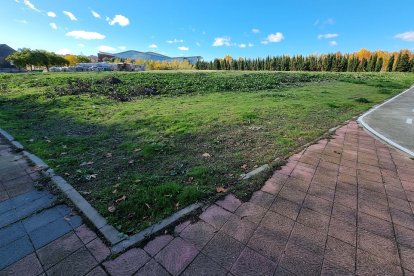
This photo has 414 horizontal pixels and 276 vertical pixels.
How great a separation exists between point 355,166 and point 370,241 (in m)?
2.20

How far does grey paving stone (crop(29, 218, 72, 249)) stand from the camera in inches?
97.4

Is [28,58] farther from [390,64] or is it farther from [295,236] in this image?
[390,64]

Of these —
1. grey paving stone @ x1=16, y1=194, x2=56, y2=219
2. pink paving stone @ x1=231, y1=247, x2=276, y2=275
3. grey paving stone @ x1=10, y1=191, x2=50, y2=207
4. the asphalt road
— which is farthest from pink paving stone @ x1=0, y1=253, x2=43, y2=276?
the asphalt road

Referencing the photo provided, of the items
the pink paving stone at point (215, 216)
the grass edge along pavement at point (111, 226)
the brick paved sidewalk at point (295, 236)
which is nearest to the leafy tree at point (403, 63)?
the brick paved sidewalk at point (295, 236)

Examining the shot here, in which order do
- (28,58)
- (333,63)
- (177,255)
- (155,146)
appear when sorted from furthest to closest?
(333,63) < (28,58) < (155,146) < (177,255)

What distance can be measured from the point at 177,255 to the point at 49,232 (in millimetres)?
1652

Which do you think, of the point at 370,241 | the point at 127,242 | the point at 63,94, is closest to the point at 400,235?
the point at 370,241

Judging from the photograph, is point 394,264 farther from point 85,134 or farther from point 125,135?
point 85,134

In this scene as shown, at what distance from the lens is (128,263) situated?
7.06 feet

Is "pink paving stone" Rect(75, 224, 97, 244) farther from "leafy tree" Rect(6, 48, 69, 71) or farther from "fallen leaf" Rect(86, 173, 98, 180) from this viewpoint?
"leafy tree" Rect(6, 48, 69, 71)

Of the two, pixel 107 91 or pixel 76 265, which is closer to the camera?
pixel 76 265

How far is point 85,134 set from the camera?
Answer: 660 cm

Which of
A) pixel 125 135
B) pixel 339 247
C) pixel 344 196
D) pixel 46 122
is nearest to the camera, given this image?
pixel 339 247

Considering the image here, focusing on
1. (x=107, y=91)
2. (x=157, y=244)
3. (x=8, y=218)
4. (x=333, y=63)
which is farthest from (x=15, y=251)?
(x=333, y=63)
